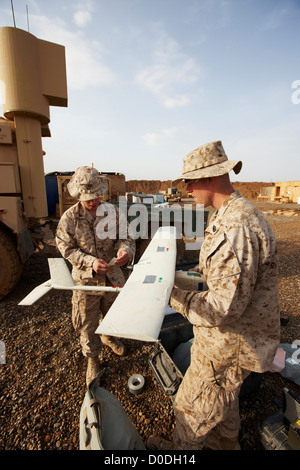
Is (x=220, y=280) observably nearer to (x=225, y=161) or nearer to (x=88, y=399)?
(x=225, y=161)

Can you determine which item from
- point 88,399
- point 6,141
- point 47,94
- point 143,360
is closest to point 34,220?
point 6,141

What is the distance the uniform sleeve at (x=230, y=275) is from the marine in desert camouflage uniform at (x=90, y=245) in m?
1.35

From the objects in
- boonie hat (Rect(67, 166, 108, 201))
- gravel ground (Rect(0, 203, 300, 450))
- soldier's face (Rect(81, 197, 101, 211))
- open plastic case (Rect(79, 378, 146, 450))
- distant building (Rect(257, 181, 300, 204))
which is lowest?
gravel ground (Rect(0, 203, 300, 450))

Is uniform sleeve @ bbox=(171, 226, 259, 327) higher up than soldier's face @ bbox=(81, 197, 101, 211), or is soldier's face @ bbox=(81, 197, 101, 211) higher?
soldier's face @ bbox=(81, 197, 101, 211)

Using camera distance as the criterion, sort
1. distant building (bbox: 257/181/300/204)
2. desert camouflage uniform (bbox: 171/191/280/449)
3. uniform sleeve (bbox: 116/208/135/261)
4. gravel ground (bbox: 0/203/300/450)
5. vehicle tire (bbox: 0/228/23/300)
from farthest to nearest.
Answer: distant building (bbox: 257/181/300/204)
vehicle tire (bbox: 0/228/23/300)
uniform sleeve (bbox: 116/208/135/261)
gravel ground (bbox: 0/203/300/450)
desert camouflage uniform (bbox: 171/191/280/449)

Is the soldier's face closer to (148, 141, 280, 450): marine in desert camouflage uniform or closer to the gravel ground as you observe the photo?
(148, 141, 280, 450): marine in desert camouflage uniform

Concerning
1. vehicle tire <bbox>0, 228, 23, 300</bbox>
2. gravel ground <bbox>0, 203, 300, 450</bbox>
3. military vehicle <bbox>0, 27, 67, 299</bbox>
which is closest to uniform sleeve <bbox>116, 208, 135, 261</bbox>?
gravel ground <bbox>0, 203, 300, 450</bbox>

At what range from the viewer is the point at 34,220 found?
491 centimetres

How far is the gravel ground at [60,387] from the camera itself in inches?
79.4

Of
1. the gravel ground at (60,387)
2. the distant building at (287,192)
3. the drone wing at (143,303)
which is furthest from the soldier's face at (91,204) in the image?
the distant building at (287,192)

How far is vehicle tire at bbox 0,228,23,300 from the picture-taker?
4.16m

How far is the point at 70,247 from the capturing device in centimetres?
248

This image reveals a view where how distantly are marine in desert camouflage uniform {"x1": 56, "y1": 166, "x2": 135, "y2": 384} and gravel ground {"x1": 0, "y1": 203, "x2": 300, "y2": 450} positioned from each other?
0.36 metres
